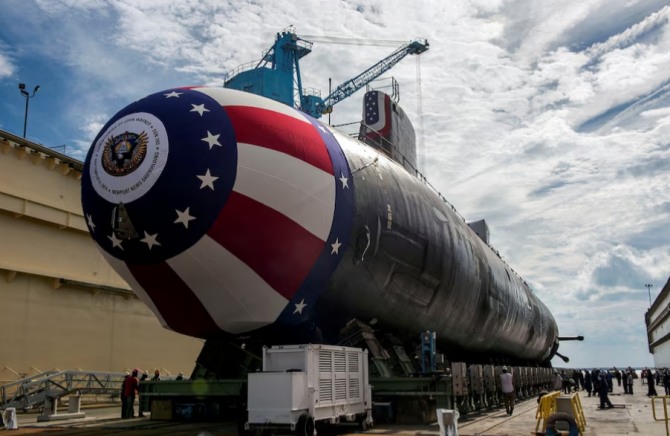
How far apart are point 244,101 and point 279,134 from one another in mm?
908

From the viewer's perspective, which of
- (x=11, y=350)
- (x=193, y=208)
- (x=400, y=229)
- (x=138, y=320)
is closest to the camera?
(x=193, y=208)

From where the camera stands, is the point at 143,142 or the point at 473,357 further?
the point at 473,357

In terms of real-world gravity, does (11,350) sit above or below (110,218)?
below

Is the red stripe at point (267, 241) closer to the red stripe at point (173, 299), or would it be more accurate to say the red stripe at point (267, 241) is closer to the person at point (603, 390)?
the red stripe at point (173, 299)

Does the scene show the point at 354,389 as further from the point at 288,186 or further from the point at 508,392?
the point at 508,392

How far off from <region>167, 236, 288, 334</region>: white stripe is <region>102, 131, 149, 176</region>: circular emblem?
1.65 m

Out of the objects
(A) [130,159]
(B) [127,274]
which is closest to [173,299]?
(B) [127,274]

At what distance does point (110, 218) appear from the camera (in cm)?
997

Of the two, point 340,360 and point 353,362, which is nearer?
point 340,360

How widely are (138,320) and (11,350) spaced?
646 cm

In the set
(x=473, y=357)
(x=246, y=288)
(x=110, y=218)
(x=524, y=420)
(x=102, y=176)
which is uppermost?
(x=102, y=176)

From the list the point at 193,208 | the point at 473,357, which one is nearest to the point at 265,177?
the point at 193,208

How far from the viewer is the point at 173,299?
407 inches

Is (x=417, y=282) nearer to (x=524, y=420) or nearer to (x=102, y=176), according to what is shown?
(x=524, y=420)
